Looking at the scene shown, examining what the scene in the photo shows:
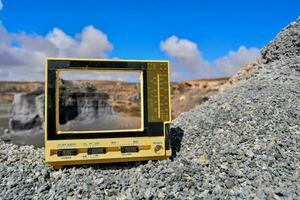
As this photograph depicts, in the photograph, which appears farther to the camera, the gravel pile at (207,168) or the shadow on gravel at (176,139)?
the shadow on gravel at (176,139)

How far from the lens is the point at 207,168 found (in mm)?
4492

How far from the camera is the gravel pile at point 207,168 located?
402cm

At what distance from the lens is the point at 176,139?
5.61m

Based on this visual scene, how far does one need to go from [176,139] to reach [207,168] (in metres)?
1.18

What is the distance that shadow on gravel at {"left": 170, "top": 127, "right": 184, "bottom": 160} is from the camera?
17.1ft

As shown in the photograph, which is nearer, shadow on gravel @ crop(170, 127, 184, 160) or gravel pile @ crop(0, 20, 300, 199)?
gravel pile @ crop(0, 20, 300, 199)

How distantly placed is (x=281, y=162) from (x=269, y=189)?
23.2 inches

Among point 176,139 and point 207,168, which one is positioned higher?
point 176,139

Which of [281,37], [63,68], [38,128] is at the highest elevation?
[281,37]

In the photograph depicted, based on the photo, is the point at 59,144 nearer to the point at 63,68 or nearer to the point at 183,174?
the point at 63,68

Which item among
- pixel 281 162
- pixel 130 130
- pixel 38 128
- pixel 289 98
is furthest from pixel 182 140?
pixel 38 128

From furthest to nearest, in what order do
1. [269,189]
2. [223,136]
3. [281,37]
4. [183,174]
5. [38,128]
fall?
1. [38,128]
2. [281,37]
3. [223,136]
4. [183,174]
5. [269,189]

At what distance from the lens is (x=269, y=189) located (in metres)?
3.90

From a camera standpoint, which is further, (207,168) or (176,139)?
(176,139)
